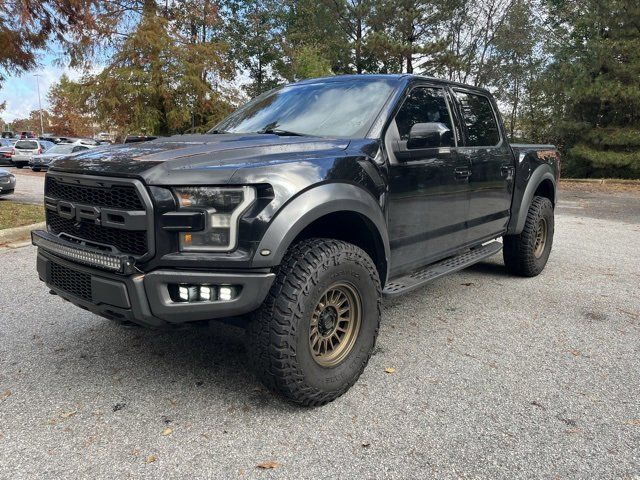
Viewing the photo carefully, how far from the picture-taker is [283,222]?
244cm

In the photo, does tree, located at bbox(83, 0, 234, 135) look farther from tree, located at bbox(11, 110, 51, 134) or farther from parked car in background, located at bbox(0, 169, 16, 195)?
tree, located at bbox(11, 110, 51, 134)

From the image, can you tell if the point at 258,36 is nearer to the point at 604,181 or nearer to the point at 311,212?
the point at 604,181

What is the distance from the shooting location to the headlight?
2.34 metres

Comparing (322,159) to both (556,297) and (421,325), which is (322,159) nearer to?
(421,325)

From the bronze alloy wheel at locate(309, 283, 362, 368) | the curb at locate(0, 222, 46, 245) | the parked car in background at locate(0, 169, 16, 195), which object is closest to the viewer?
the bronze alloy wheel at locate(309, 283, 362, 368)

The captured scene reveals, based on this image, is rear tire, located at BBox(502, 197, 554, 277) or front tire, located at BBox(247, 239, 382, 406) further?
rear tire, located at BBox(502, 197, 554, 277)

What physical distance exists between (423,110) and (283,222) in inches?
73.6

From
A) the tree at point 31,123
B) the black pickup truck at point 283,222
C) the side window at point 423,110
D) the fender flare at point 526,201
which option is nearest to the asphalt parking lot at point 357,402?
the black pickup truck at point 283,222

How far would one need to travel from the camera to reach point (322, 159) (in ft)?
9.09

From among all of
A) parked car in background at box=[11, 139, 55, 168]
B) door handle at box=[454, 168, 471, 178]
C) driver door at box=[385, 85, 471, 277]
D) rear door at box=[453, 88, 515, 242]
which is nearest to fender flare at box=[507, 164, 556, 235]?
rear door at box=[453, 88, 515, 242]

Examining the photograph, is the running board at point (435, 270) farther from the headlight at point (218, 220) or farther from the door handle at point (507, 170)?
the headlight at point (218, 220)

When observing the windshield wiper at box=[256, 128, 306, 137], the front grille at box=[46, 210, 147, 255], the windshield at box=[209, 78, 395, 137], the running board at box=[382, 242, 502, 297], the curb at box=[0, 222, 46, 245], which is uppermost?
the windshield at box=[209, 78, 395, 137]

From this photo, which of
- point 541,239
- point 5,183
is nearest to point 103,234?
point 541,239

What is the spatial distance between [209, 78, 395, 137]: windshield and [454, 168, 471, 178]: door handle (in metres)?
0.88
